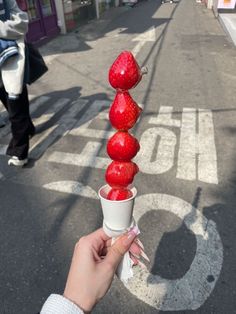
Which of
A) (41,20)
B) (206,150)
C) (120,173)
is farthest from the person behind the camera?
(41,20)

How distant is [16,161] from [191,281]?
2.64 meters

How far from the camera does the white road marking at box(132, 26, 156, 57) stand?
9.80 m

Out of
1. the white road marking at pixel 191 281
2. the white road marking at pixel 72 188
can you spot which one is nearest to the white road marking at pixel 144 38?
the white road marking at pixel 72 188

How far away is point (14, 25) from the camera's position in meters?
3.20

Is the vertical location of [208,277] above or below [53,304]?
below

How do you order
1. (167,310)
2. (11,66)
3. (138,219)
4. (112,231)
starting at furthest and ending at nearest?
(11,66) → (138,219) → (167,310) → (112,231)

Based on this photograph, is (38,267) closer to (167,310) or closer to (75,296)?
(167,310)

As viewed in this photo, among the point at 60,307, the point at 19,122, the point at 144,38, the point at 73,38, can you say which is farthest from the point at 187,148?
the point at 73,38

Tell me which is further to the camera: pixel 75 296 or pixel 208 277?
pixel 208 277

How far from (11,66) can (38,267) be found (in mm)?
2205

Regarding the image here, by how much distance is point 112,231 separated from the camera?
1.29 meters

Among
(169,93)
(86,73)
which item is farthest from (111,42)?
(169,93)

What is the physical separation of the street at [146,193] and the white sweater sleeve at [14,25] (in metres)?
1.64

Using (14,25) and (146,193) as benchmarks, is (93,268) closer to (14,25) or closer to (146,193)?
(146,193)
